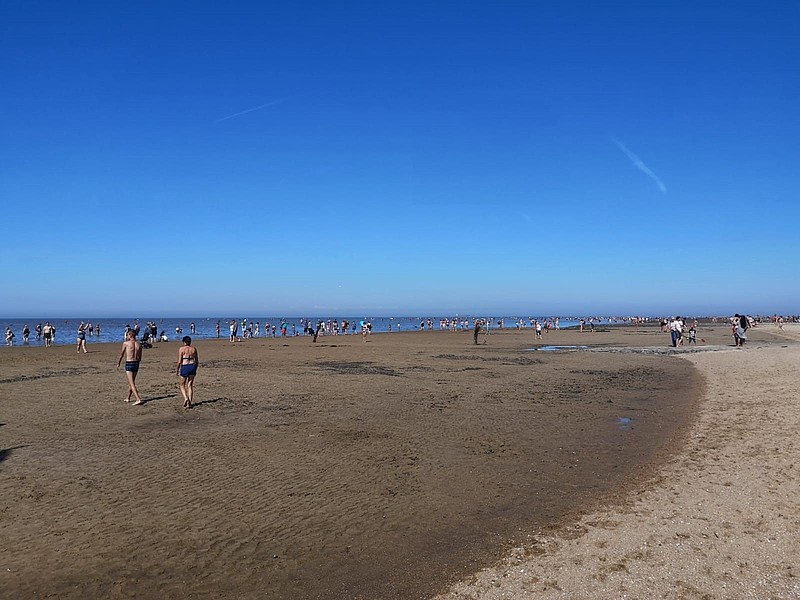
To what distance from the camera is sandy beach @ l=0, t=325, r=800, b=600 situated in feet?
18.2

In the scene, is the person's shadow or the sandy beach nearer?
the sandy beach

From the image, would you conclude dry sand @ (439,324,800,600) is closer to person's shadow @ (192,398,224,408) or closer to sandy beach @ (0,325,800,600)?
sandy beach @ (0,325,800,600)

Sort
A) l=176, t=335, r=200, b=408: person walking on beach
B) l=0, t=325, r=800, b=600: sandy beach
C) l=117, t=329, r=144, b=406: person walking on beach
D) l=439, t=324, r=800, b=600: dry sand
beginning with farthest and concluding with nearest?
l=117, t=329, r=144, b=406: person walking on beach → l=176, t=335, r=200, b=408: person walking on beach → l=0, t=325, r=800, b=600: sandy beach → l=439, t=324, r=800, b=600: dry sand

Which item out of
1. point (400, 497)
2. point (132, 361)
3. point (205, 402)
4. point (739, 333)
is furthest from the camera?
point (739, 333)

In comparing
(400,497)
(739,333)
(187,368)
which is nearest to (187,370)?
(187,368)

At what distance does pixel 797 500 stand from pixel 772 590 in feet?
9.28

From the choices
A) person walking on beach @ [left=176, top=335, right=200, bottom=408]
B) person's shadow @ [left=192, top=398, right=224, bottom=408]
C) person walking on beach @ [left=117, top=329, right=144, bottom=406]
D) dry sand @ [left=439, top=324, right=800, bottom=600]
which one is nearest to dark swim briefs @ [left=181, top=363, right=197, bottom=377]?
person walking on beach @ [left=176, top=335, right=200, bottom=408]

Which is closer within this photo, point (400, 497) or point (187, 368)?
point (400, 497)

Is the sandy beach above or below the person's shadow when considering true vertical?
below

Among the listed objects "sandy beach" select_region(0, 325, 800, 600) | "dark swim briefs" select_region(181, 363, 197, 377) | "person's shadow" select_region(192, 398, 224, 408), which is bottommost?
"sandy beach" select_region(0, 325, 800, 600)

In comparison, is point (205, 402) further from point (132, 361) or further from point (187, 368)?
point (132, 361)

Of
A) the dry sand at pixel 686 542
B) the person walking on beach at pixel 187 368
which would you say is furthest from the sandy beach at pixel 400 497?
the person walking on beach at pixel 187 368

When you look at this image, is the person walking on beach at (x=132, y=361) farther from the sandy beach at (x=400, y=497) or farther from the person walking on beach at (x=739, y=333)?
the person walking on beach at (x=739, y=333)

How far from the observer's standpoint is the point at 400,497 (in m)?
8.00
